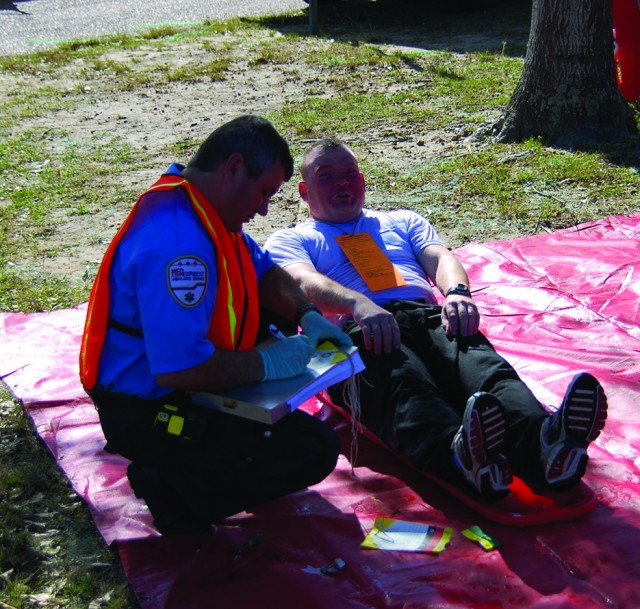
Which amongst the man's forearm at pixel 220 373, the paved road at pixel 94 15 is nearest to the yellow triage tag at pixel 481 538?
the man's forearm at pixel 220 373

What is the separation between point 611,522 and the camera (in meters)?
2.71

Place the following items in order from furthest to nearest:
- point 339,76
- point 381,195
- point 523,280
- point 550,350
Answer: point 339,76, point 381,195, point 523,280, point 550,350

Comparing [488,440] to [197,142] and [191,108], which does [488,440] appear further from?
[191,108]

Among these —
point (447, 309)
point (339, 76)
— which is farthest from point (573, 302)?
point (339, 76)

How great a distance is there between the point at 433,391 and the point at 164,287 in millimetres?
1142

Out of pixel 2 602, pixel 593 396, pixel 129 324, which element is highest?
pixel 129 324

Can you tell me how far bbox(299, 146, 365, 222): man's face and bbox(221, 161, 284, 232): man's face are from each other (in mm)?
1171

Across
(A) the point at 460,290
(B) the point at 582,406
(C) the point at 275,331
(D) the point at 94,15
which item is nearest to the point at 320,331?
(C) the point at 275,331

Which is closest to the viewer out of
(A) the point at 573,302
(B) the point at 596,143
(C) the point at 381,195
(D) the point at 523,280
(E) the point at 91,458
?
(E) the point at 91,458

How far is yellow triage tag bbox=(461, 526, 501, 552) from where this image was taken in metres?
2.62

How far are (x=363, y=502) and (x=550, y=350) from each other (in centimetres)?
143

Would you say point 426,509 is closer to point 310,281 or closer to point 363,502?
point 363,502

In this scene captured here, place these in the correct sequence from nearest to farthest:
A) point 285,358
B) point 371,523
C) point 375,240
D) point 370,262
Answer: point 285,358, point 371,523, point 370,262, point 375,240

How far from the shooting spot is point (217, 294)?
8.50ft
